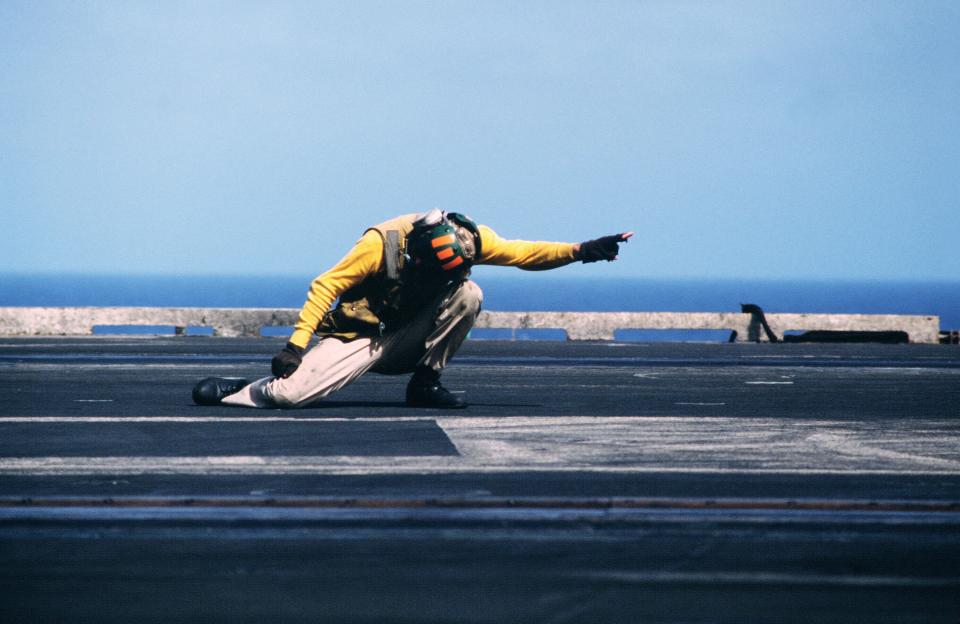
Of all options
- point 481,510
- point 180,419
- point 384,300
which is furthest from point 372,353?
point 481,510

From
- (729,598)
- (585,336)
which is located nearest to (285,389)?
(729,598)

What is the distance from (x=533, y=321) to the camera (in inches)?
1088

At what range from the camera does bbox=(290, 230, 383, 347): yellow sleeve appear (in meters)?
8.54

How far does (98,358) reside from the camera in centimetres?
1616

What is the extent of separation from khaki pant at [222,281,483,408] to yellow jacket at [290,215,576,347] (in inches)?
11.3

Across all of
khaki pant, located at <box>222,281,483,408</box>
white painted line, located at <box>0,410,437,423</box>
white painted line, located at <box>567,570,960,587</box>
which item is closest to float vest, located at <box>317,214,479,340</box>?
khaki pant, located at <box>222,281,483,408</box>

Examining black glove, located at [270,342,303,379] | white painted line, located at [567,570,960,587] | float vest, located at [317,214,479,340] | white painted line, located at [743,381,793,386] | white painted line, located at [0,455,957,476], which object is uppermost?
float vest, located at [317,214,479,340]

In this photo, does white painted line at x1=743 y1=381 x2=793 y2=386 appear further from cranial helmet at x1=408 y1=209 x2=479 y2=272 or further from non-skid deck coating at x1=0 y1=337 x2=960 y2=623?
cranial helmet at x1=408 y1=209 x2=479 y2=272

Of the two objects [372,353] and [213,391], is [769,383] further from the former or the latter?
[213,391]

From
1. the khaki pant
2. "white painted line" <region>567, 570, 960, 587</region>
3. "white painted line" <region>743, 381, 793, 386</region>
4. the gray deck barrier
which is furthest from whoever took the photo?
the gray deck barrier

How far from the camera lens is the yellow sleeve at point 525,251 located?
8789 millimetres

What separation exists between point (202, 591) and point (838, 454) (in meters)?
3.98

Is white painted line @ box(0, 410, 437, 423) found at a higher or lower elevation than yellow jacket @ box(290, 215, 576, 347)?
lower

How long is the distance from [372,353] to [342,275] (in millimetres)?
731
